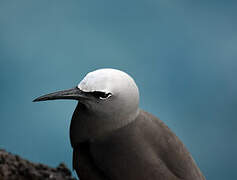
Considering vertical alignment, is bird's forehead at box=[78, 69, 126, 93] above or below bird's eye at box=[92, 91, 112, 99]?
above

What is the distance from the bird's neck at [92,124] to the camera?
2.42 metres

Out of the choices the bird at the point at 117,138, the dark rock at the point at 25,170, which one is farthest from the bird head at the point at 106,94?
the dark rock at the point at 25,170

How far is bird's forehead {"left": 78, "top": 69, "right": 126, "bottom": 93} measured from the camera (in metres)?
2.29

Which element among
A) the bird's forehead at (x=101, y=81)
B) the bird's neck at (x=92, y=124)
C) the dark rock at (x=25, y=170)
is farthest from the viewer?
the dark rock at (x=25, y=170)

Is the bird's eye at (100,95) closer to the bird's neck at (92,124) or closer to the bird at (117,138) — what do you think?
the bird at (117,138)

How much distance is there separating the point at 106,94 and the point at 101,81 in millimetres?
87

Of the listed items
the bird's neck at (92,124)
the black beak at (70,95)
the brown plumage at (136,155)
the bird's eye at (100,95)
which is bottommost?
the brown plumage at (136,155)

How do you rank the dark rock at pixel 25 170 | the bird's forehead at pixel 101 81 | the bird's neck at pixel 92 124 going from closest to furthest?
1. the bird's forehead at pixel 101 81
2. the bird's neck at pixel 92 124
3. the dark rock at pixel 25 170

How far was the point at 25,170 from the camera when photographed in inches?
112

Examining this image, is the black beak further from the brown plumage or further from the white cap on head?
the brown plumage

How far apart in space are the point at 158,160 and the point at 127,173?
221 mm

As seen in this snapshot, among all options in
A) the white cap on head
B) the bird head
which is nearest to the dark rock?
the bird head

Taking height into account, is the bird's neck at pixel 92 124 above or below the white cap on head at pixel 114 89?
below

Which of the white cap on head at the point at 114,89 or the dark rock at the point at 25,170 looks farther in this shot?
the dark rock at the point at 25,170
